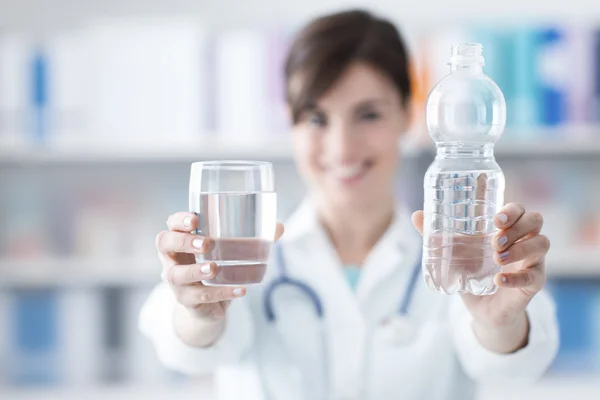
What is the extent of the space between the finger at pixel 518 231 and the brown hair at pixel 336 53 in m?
0.66

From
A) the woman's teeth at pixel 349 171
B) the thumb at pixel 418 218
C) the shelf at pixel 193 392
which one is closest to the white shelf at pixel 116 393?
the shelf at pixel 193 392

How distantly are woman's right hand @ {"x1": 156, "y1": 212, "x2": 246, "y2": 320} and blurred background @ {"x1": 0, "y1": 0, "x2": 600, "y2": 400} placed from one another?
63.5 inches

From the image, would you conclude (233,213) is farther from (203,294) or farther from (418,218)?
(418,218)

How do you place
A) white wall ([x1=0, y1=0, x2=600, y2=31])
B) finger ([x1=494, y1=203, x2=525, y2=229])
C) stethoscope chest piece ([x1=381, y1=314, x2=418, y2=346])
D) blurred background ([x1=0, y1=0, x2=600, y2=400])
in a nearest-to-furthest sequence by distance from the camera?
1. finger ([x1=494, y1=203, x2=525, y2=229])
2. stethoscope chest piece ([x1=381, y1=314, x2=418, y2=346])
3. blurred background ([x1=0, y1=0, x2=600, y2=400])
4. white wall ([x1=0, y1=0, x2=600, y2=31])

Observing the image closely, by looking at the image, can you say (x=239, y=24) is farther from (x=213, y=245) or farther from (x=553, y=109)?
(x=213, y=245)

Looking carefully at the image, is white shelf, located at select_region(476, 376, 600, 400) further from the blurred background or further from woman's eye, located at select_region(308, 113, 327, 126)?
woman's eye, located at select_region(308, 113, 327, 126)

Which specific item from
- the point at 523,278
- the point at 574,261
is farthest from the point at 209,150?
the point at 523,278

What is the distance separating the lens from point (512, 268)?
3.49ft

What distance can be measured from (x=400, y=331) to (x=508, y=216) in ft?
2.32

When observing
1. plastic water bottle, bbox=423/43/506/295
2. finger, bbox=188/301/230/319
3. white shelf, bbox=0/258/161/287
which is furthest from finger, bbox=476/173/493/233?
white shelf, bbox=0/258/161/287

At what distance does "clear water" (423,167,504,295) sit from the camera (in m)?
0.97

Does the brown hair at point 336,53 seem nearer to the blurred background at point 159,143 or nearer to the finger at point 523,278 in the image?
the finger at point 523,278

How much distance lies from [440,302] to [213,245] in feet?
2.54

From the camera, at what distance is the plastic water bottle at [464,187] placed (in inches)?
38.3
